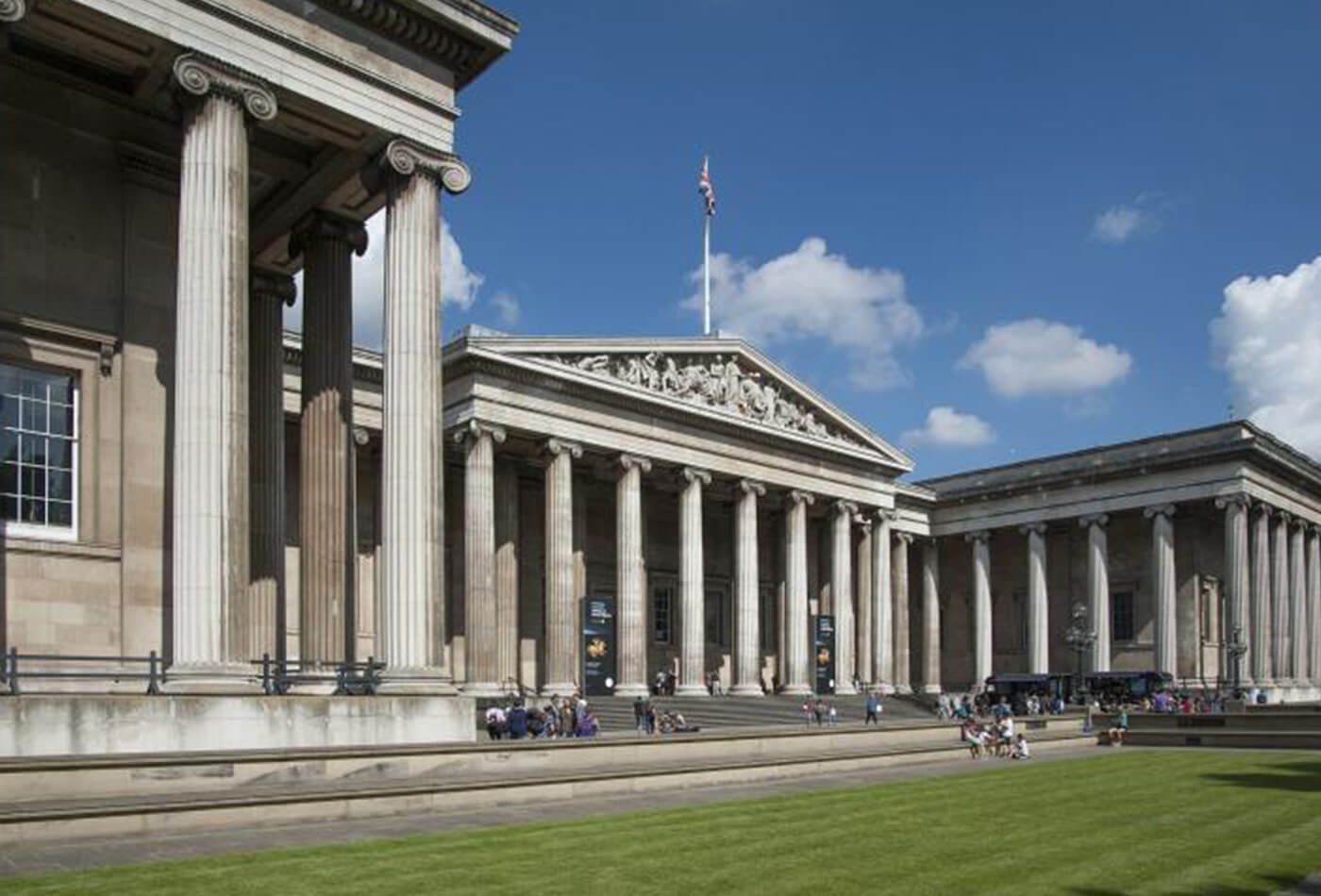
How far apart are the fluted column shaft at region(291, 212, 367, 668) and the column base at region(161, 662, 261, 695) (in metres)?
5.27

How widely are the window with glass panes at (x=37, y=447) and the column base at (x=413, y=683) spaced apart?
5.98 m

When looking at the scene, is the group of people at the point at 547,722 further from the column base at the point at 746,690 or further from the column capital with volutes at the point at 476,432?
the column base at the point at 746,690

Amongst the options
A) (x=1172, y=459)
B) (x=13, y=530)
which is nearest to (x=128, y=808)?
(x=13, y=530)

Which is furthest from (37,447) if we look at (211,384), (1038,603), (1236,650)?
(1038,603)

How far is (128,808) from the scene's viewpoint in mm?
15047

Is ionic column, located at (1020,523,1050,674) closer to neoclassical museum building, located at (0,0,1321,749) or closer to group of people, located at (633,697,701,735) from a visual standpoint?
group of people, located at (633,697,701,735)

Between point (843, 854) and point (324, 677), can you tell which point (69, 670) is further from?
point (843, 854)

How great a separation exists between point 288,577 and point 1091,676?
39279mm

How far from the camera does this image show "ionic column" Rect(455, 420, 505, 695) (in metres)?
44.9

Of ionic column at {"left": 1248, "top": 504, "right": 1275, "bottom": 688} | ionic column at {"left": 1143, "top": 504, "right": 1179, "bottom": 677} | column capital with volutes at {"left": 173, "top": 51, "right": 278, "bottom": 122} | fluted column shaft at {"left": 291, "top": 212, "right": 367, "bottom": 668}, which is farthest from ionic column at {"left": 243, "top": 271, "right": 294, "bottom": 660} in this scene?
ionic column at {"left": 1248, "top": 504, "right": 1275, "bottom": 688}

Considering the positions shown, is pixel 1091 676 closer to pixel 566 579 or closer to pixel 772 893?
pixel 566 579

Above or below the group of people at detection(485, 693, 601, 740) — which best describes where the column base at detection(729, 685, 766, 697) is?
below

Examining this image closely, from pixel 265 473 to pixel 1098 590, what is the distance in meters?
51.1

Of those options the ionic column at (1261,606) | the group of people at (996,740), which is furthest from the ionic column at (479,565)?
the ionic column at (1261,606)
